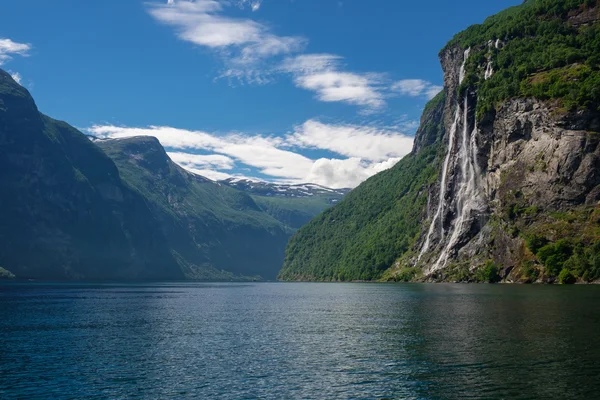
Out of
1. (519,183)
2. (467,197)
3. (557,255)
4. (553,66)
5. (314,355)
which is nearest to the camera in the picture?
(314,355)

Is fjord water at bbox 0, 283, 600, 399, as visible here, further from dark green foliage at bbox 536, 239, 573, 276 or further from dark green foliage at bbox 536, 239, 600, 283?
dark green foliage at bbox 536, 239, 573, 276

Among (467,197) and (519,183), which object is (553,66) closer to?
(519,183)

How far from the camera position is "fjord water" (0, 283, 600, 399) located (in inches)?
1309

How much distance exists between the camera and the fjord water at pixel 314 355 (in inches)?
1309

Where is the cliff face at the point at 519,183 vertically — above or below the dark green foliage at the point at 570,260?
above

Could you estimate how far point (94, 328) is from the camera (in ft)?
210

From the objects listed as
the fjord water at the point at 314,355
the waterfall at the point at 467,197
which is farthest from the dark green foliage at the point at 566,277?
the fjord water at the point at 314,355

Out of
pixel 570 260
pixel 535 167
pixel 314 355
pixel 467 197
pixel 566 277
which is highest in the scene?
pixel 535 167

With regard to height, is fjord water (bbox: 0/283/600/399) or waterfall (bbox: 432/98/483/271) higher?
waterfall (bbox: 432/98/483/271)

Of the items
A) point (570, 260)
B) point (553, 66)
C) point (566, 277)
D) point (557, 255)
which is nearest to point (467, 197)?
point (553, 66)

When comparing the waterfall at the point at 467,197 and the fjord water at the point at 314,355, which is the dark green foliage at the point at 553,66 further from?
the fjord water at the point at 314,355

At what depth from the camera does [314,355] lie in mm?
44906

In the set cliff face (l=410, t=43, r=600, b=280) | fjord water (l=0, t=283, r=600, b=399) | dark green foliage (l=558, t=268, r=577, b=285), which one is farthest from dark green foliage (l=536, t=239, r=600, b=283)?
fjord water (l=0, t=283, r=600, b=399)

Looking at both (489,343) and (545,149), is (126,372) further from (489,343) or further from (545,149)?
(545,149)
